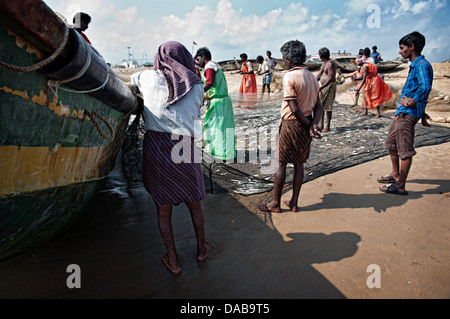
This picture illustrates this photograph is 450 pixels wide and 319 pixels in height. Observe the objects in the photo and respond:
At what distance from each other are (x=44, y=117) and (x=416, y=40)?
3607mm

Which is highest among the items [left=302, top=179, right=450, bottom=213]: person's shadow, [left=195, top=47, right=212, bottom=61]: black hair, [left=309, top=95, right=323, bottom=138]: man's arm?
[left=195, top=47, right=212, bottom=61]: black hair

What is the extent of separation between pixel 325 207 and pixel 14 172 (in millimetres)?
2745

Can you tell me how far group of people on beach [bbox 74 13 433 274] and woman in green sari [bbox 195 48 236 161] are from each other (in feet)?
0.05

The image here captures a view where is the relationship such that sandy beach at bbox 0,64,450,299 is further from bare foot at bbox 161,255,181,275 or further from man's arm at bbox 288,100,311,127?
man's arm at bbox 288,100,311,127

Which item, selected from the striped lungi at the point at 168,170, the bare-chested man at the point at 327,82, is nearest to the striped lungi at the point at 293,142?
the striped lungi at the point at 168,170

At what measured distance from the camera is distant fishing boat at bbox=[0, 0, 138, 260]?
120cm

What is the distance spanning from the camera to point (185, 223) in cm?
281

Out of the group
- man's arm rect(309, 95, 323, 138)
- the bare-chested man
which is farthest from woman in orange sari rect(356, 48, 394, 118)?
man's arm rect(309, 95, 323, 138)

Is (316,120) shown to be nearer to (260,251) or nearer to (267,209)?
(267,209)

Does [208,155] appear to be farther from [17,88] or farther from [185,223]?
[17,88]

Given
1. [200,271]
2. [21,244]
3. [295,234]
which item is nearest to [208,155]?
[295,234]

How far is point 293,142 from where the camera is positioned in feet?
9.21

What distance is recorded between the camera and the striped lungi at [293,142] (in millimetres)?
2781

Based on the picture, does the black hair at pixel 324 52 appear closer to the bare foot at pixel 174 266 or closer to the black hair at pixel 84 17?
the black hair at pixel 84 17
